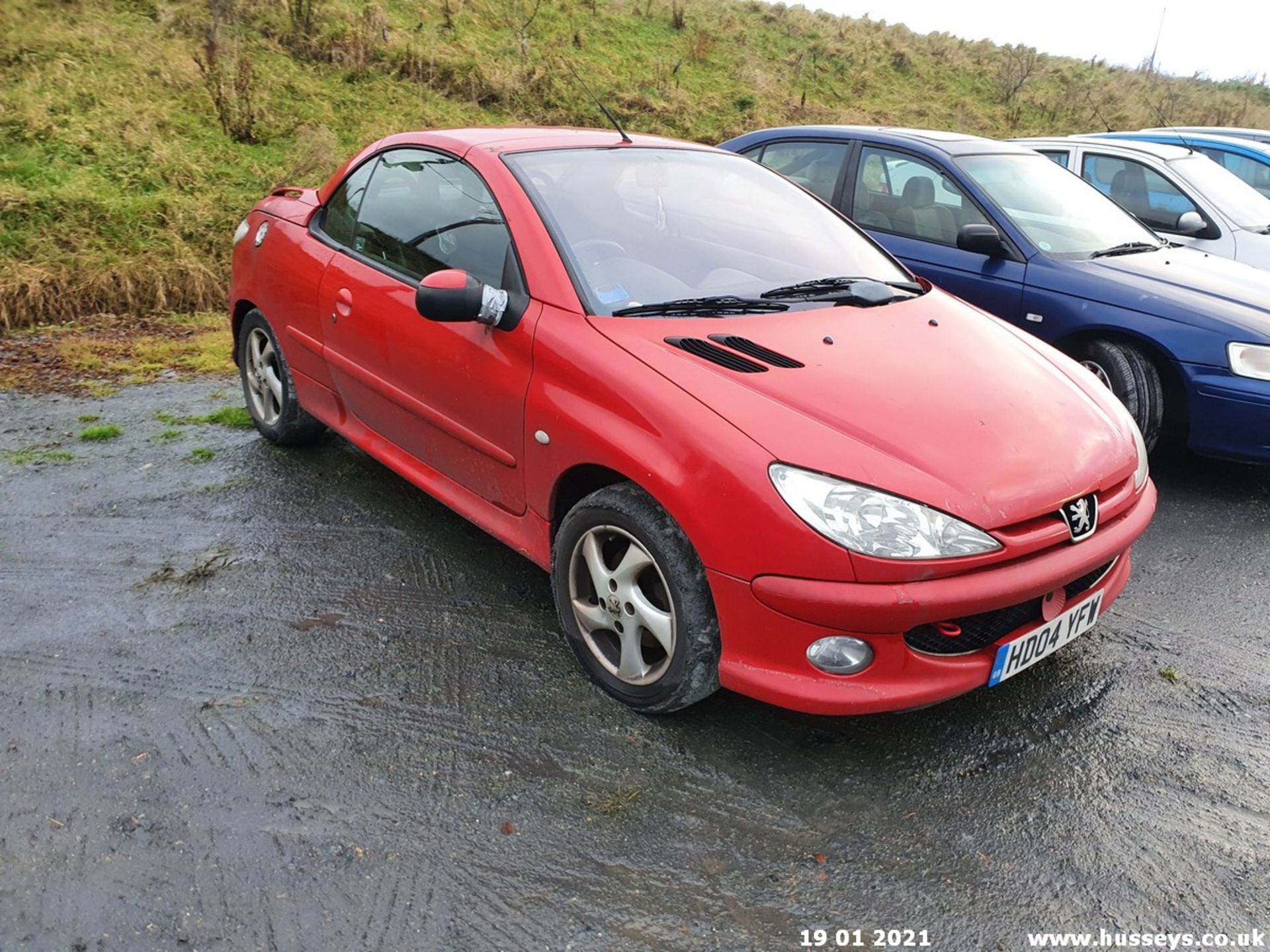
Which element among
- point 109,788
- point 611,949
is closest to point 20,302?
point 109,788

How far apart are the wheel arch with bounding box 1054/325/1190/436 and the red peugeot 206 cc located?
161 cm

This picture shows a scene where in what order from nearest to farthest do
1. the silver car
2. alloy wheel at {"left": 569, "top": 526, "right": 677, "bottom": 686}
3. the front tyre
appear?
the front tyre, alloy wheel at {"left": 569, "top": 526, "right": 677, "bottom": 686}, the silver car

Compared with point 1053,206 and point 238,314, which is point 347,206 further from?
point 1053,206

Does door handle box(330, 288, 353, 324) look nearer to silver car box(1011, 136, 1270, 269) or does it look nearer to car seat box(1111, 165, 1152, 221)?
silver car box(1011, 136, 1270, 269)

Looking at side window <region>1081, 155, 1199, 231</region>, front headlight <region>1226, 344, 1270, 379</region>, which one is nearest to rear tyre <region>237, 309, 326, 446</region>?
front headlight <region>1226, 344, 1270, 379</region>

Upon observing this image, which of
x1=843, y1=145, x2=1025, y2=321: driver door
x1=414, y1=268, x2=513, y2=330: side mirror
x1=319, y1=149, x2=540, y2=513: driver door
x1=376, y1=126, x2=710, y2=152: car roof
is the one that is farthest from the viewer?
x1=843, y1=145, x2=1025, y2=321: driver door

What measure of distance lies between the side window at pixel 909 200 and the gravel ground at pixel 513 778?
2422 millimetres

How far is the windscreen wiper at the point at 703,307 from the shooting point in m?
3.13

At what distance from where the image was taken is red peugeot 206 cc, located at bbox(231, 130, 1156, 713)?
2520mm

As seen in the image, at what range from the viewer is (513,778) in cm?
267

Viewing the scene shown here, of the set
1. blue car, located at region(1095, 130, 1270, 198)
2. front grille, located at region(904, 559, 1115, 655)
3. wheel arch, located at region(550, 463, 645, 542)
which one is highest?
blue car, located at region(1095, 130, 1270, 198)

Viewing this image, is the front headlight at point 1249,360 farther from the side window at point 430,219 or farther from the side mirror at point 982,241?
the side window at point 430,219

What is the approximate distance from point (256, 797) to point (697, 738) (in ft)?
3.95

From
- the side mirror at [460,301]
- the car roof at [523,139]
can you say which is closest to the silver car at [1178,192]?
the car roof at [523,139]
